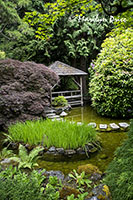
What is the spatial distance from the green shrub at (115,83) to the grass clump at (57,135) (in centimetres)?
307

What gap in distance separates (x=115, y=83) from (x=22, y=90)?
3.79 m

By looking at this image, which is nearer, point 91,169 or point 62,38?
point 91,169

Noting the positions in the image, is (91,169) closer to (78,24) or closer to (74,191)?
(74,191)

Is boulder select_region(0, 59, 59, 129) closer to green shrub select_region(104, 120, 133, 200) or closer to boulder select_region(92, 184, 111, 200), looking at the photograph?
boulder select_region(92, 184, 111, 200)

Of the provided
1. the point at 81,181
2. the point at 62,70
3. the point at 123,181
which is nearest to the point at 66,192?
the point at 81,181

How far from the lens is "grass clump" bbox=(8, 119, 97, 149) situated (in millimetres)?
3894

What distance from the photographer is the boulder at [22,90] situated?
214 inches

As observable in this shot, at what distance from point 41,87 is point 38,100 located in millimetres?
584

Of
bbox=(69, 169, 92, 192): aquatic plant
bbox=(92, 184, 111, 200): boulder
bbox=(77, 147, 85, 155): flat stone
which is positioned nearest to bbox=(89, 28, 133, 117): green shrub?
bbox=(77, 147, 85, 155): flat stone

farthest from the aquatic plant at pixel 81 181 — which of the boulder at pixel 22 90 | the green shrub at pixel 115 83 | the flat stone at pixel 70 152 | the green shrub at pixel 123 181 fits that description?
the green shrub at pixel 115 83

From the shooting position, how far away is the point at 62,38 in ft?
42.7

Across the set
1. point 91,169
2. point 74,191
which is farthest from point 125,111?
point 74,191

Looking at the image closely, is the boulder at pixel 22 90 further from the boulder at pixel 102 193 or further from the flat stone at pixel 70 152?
the boulder at pixel 102 193

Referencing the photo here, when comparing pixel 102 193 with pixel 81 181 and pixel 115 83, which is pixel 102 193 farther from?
pixel 115 83
